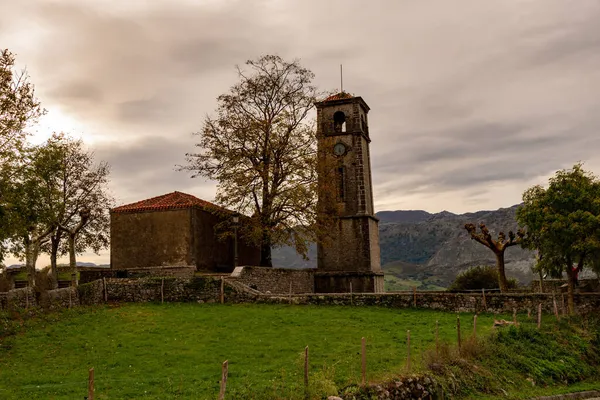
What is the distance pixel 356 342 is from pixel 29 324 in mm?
15885

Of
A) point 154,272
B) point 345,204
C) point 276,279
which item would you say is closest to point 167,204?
point 154,272

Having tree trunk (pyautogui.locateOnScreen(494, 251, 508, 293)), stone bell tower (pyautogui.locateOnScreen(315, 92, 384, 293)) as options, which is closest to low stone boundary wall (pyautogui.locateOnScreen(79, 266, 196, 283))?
stone bell tower (pyautogui.locateOnScreen(315, 92, 384, 293))

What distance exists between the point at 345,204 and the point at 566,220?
19.9 metres

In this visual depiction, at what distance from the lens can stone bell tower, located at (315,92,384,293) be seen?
144ft

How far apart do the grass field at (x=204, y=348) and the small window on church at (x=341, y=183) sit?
1534cm

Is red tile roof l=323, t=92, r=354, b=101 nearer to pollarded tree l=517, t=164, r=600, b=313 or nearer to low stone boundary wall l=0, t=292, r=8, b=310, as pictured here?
pollarded tree l=517, t=164, r=600, b=313

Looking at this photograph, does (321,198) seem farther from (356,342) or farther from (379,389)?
(379,389)

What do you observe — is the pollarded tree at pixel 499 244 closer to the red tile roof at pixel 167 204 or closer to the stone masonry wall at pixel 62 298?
the red tile roof at pixel 167 204

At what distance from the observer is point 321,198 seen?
4388 centimetres

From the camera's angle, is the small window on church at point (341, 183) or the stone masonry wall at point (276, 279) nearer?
the stone masonry wall at point (276, 279)

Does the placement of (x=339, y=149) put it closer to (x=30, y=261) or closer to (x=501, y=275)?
(x=501, y=275)

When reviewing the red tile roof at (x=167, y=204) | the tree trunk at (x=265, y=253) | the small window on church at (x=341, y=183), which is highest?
the small window on church at (x=341, y=183)

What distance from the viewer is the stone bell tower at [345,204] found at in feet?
144

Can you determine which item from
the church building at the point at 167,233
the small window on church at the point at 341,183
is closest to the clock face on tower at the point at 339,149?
the small window on church at the point at 341,183
